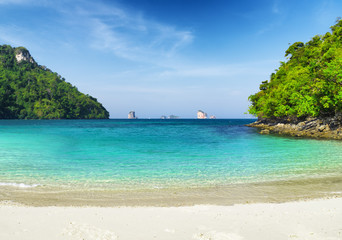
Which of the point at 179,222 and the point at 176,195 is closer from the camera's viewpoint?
the point at 179,222

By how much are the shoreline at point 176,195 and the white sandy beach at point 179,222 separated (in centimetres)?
62

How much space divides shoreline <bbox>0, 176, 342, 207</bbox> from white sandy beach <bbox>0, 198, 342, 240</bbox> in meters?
0.62

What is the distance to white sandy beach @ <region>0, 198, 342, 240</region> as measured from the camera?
5.29 m

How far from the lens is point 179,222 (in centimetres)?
607

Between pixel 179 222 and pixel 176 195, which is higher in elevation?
pixel 179 222

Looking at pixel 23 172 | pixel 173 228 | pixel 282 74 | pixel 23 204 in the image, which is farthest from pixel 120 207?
pixel 282 74

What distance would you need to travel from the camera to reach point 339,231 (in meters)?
5.41

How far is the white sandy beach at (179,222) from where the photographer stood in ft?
17.4

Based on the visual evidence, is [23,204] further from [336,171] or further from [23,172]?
[336,171]

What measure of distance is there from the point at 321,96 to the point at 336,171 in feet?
83.4

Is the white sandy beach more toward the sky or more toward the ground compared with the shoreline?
more toward the sky

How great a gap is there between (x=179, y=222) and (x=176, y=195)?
110 inches

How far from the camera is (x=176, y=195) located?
884 cm

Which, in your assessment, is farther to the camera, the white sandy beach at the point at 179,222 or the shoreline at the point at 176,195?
the shoreline at the point at 176,195
